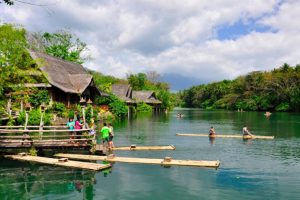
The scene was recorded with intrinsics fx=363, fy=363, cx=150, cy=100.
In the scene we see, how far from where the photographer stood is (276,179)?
53.0 ft

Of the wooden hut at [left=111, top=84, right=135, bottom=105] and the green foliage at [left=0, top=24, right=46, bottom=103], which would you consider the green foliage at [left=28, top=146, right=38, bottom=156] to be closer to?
the green foliage at [left=0, top=24, right=46, bottom=103]

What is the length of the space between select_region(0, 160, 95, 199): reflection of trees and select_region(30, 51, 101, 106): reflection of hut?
19852 mm

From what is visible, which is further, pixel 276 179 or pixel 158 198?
pixel 276 179

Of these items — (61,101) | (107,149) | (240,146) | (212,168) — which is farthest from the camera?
(61,101)

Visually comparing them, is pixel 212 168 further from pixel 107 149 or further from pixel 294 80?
pixel 294 80

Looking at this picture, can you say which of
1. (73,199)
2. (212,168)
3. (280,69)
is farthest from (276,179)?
(280,69)

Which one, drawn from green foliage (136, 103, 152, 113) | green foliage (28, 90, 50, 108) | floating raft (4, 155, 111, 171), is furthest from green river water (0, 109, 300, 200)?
green foliage (136, 103, 152, 113)

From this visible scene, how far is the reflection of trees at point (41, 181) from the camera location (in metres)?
14.4

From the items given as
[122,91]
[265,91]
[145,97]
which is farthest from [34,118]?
[265,91]

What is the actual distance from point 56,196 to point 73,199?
770mm

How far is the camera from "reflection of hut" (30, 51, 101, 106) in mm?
37938

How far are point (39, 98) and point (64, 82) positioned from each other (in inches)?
168

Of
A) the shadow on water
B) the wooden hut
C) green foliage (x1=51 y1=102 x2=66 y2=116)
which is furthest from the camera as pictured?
the wooden hut

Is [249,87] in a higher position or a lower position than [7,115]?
higher
